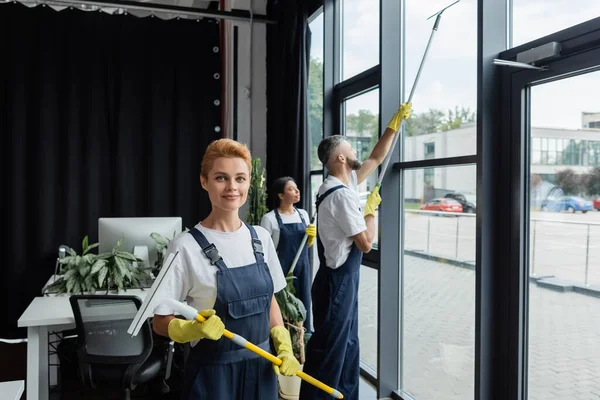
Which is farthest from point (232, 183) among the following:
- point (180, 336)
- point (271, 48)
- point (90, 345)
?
point (271, 48)

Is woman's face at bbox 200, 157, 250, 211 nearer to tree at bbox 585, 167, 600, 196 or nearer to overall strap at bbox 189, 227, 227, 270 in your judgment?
overall strap at bbox 189, 227, 227, 270

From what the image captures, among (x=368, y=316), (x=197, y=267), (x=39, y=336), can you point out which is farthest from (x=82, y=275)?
(x=368, y=316)

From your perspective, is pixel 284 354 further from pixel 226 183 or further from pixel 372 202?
pixel 372 202

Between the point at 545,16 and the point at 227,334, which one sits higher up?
the point at 545,16

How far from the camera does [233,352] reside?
5.18 feet

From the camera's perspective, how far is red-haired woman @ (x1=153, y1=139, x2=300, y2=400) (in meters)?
1.56

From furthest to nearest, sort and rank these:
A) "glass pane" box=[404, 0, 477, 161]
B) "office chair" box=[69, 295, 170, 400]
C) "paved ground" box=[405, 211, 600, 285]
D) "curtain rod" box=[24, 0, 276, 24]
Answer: "curtain rod" box=[24, 0, 276, 24] → "office chair" box=[69, 295, 170, 400] → "glass pane" box=[404, 0, 477, 161] → "paved ground" box=[405, 211, 600, 285]

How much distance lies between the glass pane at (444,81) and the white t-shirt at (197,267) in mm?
1276

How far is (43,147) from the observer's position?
4.61 m

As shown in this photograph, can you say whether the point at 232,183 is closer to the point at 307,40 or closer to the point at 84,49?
the point at 307,40

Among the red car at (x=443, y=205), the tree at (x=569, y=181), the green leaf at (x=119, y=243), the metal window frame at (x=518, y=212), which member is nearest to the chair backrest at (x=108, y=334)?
the green leaf at (x=119, y=243)

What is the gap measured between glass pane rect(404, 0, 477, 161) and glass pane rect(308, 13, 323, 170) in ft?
3.97

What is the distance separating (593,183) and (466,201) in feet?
2.21

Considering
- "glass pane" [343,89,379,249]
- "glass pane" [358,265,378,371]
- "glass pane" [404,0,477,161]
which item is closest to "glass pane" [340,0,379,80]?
"glass pane" [343,89,379,249]
